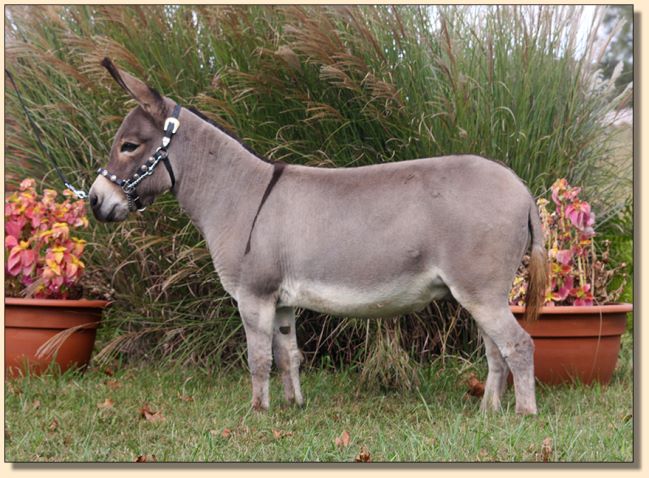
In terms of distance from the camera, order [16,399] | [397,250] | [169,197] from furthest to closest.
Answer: [169,197] → [16,399] → [397,250]

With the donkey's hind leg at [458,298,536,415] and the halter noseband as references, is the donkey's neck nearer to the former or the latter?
the halter noseband

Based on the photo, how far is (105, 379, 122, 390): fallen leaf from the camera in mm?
4359

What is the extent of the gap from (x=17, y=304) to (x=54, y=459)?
1.56 meters

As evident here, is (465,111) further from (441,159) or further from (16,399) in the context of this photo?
(16,399)

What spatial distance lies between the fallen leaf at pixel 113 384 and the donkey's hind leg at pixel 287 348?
1097 millimetres

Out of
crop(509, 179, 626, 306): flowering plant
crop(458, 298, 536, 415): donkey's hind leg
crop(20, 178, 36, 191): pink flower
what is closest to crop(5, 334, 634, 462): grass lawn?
crop(458, 298, 536, 415): donkey's hind leg

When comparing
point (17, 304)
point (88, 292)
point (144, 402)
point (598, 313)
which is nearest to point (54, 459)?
point (144, 402)

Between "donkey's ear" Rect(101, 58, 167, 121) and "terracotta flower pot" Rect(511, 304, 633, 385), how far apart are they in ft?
6.63

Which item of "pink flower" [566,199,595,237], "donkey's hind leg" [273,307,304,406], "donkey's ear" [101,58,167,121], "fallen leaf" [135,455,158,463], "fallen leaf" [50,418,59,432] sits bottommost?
"fallen leaf" [50,418,59,432]

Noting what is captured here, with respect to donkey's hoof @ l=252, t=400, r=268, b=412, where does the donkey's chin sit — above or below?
above

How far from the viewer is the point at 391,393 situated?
4094 millimetres

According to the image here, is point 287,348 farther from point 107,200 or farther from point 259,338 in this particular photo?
point 107,200

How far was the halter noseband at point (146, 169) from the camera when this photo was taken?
3.59 m

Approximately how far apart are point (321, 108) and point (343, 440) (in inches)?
76.3
